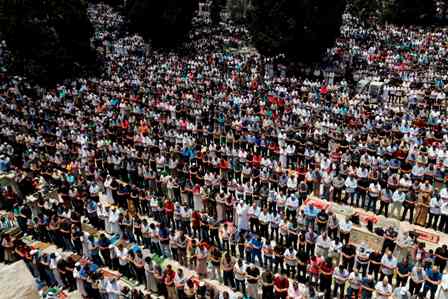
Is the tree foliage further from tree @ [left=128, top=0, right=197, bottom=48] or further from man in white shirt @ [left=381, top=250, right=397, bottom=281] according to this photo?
man in white shirt @ [left=381, top=250, right=397, bottom=281]

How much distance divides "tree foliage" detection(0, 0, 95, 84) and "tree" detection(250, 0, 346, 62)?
49.8 ft

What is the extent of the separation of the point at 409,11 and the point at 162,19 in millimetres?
27357

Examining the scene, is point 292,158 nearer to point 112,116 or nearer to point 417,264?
point 417,264

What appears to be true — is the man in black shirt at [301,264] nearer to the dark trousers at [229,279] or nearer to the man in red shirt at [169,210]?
the dark trousers at [229,279]

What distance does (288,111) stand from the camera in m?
22.1

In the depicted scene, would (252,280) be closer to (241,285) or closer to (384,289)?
(241,285)

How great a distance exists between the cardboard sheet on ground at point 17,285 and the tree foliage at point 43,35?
95.2 feet

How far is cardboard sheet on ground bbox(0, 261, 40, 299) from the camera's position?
5363 millimetres

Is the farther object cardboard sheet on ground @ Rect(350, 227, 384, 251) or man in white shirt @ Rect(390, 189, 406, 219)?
man in white shirt @ Rect(390, 189, 406, 219)

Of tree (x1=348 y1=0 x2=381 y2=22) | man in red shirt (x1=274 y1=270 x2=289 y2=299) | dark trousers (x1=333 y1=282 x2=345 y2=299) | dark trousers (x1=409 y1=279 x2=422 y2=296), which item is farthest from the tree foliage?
dark trousers (x1=409 y1=279 x2=422 y2=296)

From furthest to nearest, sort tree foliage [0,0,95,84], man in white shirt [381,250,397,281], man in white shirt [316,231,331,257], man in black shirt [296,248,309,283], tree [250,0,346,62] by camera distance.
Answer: tree foliage [0,0,95,84] < tree [250,0,346,62] < man in white shirt [316,231,331,257] < man in black shirt [296,248,309,283] < man in white shirt [381,250,397,281]

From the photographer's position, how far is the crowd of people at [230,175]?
11.2m

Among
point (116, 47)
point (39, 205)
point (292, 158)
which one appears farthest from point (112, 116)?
point (116, 47)

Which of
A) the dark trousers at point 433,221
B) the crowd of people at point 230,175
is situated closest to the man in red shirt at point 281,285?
the crowd of people at point 230,175
